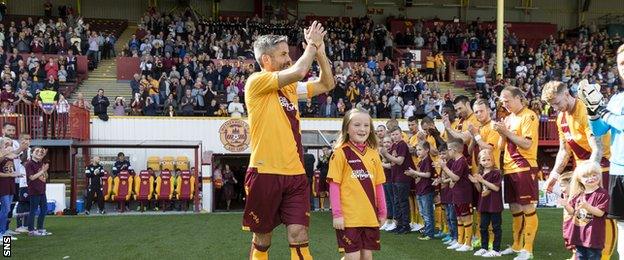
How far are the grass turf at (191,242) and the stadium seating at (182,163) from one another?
6534mm

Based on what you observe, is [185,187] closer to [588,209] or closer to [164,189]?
[164,189]

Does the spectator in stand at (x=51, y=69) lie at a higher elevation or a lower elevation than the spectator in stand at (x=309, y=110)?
higher

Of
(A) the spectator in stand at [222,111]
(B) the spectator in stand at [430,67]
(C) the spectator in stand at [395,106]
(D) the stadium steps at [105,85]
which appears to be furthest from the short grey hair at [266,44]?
(B) the spectator in stand at [430,67]

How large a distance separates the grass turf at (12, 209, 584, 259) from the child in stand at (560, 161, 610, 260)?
2.61m

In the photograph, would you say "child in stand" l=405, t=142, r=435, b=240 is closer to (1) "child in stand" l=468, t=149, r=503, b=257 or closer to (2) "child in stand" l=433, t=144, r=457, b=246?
(2) "child in stand" l=433, t=144, r=457, b=246

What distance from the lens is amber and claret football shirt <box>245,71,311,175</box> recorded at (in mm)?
4891

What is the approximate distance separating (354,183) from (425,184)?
16.7 feet

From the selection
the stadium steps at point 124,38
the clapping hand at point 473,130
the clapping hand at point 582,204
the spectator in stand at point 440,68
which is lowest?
the clapping hand at point 582,204

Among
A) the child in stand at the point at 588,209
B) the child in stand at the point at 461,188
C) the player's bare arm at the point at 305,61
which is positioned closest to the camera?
the player's bare arm at the point at 305,61

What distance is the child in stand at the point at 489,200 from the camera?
8.12 m

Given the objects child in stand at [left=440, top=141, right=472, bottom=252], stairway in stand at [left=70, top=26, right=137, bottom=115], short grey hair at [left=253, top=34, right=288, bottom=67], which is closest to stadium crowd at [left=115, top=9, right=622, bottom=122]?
stairway in stand at [left=70, top=26, right=137, bottom=115]

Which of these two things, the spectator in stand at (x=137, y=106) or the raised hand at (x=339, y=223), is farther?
the spectator in stand at (x=137, y=106)

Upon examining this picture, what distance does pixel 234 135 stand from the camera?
21.7 meters

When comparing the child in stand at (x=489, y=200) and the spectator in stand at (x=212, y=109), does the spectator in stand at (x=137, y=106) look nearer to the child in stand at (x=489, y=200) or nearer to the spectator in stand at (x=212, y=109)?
the spectator in stand at (x=212, y=109)
